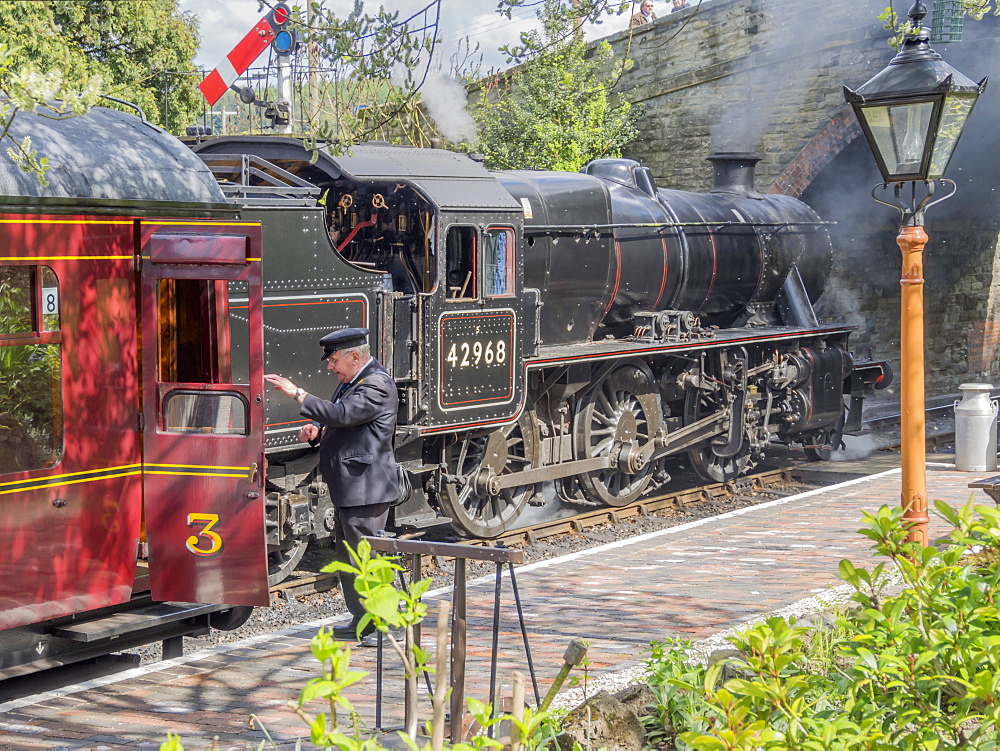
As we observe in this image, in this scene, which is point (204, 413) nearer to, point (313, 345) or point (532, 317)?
point (313, 345)

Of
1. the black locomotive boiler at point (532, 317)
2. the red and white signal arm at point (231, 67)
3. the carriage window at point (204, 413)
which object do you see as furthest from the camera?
the red and white signal arm at point (231, 67)

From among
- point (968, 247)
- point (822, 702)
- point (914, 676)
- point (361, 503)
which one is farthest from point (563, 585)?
point (968, 247)

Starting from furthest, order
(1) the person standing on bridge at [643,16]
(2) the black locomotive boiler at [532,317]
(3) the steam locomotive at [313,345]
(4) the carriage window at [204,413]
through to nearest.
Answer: (1) the person standing on bridge at [643,16] → (2) the black locomotive boiler at [532,317] → (4) the carriage window at [204,413] → (3) the steam locomotive at [313,345]

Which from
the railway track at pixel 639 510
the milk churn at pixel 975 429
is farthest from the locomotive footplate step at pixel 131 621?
the milk churn at pixel 975 429

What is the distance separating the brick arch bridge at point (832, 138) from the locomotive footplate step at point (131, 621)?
13677 mm

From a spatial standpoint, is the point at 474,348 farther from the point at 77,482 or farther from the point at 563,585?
the point at 77,482

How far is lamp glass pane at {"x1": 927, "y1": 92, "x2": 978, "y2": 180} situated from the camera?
5996 millimetres

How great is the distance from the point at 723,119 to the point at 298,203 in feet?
46.5

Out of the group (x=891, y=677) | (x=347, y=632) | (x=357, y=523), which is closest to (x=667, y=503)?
(x=347, y=632)

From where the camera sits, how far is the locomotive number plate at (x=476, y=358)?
341 inches

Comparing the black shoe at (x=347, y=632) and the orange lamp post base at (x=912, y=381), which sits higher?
the orange lamp post base at (x=912, y=381)

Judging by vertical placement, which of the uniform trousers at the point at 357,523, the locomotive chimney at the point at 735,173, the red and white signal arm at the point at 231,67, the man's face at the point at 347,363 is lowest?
the uniform trousers at the point at 357,523

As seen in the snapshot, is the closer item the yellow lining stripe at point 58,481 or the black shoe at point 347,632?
the yellow lining stripe at point 58,481

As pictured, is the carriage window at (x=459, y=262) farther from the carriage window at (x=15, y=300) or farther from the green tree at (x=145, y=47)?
the green tree at (x=145, y=47)
